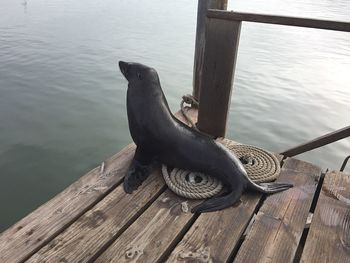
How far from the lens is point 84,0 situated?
2031 cm

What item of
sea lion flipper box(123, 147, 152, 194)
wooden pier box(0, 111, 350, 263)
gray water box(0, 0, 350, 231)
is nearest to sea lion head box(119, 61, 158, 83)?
sea lion flipper box(123, 147, 152, 194)

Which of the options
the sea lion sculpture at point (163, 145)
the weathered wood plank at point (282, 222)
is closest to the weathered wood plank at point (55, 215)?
the sea lion sculpture at point (163, 145)

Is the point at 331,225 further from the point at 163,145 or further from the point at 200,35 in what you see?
the point at 200,35

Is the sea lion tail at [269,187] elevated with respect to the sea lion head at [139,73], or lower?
lower

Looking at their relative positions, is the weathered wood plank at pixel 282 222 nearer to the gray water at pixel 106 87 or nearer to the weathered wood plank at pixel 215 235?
the weathered wood plank at pixel 215 235

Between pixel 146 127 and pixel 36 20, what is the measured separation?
13.3 meters

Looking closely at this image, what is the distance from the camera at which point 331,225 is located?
265 cm

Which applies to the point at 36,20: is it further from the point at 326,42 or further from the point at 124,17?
the point at 326,42

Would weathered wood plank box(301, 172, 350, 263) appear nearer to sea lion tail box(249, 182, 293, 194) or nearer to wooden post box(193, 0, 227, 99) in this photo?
sea lion tail box(249, 182, 293, 194)

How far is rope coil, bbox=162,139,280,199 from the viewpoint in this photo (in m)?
2.87

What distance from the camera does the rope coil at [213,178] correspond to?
2.87 metres

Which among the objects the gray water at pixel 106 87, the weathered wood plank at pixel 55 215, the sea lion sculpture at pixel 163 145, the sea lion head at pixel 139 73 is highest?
the sea lion head at pixel 139 73

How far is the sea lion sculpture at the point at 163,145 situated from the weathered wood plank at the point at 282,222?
14cm

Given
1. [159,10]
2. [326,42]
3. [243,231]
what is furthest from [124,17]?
[243,231]
